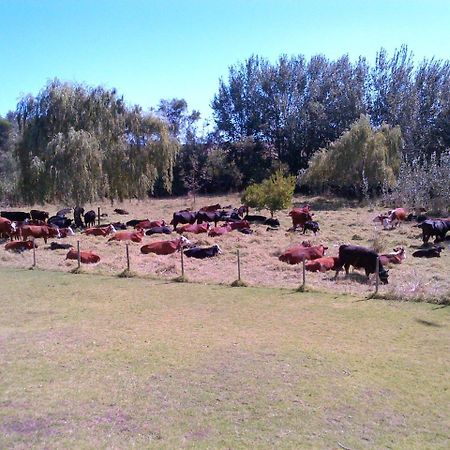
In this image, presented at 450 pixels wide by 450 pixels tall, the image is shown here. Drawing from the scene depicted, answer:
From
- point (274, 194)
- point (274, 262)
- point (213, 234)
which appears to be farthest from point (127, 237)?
point (274, 194)

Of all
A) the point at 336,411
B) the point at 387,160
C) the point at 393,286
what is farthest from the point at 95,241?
the point at 387,160

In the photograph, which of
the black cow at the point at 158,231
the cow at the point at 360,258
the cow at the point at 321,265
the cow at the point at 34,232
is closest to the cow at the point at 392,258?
the cow at the point at 360,258

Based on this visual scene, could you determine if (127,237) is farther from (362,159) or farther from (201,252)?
(362,159)

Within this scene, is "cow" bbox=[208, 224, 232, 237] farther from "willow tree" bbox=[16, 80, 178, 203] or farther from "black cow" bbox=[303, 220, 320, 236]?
"willow tree" bbox=[16, 80, 178, 203]

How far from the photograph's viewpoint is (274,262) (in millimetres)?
15805

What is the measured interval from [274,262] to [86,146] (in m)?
12.9

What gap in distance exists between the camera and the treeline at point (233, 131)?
25438 millimetres

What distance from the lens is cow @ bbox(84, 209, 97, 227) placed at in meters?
27.1

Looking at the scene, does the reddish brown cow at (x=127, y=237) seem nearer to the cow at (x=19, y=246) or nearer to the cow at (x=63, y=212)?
the cow at (x=19, y=246)

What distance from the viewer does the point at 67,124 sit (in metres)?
25.9

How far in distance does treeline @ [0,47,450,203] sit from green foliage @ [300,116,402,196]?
0.11m

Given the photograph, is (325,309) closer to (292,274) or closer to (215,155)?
(292,274)

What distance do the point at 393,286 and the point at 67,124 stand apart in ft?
62.4

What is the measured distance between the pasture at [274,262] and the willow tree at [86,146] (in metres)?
3.37
